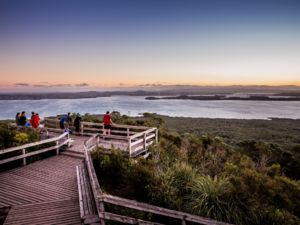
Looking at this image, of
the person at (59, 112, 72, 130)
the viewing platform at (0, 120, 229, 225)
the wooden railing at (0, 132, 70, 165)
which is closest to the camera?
the viewing platform at (0, 120, 229, 225)

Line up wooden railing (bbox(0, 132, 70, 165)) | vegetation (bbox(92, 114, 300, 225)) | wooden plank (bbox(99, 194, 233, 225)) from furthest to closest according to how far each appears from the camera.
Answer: wooden railing (bbox(0, 132, 70, 165)) → vegetation (bbox(92, 114, 300, 225)) → wooden plank (bbox(99, 194, 233, 225))

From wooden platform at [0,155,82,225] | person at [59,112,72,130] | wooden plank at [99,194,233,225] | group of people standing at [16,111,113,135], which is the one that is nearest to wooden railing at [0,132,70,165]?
wooden platform at [0,155,82,225]

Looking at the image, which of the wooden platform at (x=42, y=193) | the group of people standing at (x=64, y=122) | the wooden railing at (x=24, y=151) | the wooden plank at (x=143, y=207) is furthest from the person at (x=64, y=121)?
the wooden plank at (x=143, y=207)

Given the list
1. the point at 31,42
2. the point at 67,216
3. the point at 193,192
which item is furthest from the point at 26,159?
the point at 31,42

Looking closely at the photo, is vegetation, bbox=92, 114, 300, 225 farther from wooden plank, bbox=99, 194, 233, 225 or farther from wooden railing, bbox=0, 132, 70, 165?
wooden railing, bbox=0, 132, 70, 165

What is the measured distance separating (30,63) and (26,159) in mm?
19722

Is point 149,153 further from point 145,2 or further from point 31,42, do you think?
point 31,42

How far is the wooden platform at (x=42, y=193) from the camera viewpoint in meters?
5.22

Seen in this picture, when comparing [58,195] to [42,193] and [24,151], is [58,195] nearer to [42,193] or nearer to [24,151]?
[42,193]

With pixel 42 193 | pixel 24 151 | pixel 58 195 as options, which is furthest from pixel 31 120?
pixel 58 195

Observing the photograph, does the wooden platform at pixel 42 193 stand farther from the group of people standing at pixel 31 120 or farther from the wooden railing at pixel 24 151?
the group of people standing at pixel 31 120

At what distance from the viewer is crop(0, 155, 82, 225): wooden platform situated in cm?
522

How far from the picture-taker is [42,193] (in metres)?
6.58

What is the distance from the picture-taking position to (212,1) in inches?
713
